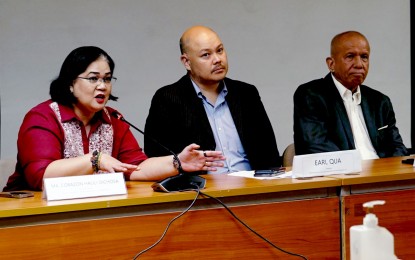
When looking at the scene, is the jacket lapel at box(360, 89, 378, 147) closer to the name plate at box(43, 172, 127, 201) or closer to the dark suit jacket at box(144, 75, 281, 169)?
the dark suit jacket at box(144, 75, 281, 169)

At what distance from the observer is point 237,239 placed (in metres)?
2.19

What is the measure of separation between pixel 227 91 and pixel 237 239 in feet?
4.49

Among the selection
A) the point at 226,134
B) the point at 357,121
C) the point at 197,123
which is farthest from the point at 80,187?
the point at 357,121

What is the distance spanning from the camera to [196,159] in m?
2.63

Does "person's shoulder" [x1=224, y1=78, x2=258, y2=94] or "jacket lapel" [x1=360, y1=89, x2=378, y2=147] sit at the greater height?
"person's shoulder" [x1=224, y1=78, x2=258, y2=94]

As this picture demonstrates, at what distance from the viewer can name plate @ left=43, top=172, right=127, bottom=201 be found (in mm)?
2070

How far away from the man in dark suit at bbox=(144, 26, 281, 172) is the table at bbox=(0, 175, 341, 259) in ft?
2.95

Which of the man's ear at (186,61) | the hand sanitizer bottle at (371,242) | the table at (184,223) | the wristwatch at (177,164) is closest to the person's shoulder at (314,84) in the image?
the man's ear at (186,61)

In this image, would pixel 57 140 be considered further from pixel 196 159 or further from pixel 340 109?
pixel 340 109

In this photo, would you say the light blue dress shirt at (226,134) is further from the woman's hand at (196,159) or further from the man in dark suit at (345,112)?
the woman's hand at (196,159)

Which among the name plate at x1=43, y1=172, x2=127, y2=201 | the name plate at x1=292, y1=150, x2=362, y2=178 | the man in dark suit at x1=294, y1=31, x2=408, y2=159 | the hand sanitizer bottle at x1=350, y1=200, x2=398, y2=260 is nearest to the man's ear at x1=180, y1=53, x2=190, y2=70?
the man in dark suit at x1=294, y1=31, x2=408, y2=159

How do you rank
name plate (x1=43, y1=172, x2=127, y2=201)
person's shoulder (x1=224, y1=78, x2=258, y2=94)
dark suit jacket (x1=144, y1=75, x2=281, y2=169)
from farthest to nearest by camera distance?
person's shoulder (x1=224, y1=78, x2=258, y2=94) < dark suit jacket (x1=144, y1=75, x2=281, y2=169) < name plate (x1=43, y1=172, x2=127, y2=201)

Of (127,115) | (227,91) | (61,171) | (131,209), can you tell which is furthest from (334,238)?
(127,115)

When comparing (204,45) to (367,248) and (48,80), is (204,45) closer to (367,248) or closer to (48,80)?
(48,80)
